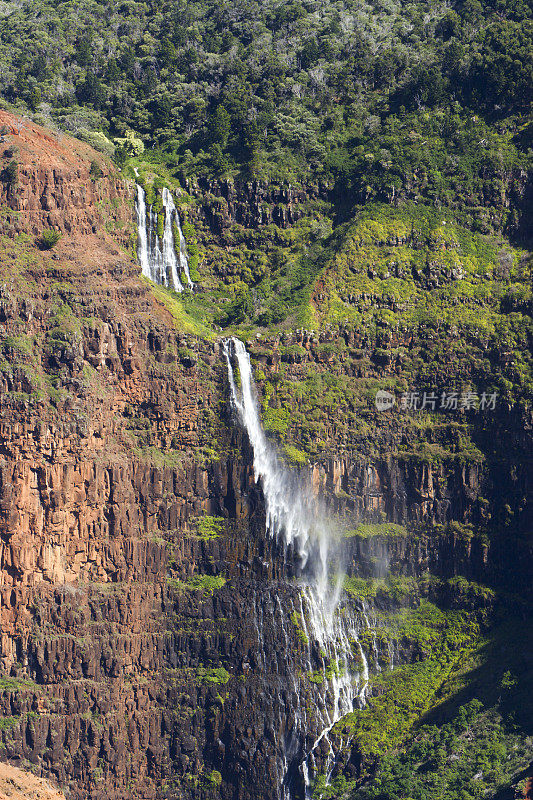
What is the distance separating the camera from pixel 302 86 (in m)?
113

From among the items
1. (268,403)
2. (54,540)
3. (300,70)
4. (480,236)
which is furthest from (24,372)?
(300,70)

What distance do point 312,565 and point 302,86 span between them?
38863 millimetres

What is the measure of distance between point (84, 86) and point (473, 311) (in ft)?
117

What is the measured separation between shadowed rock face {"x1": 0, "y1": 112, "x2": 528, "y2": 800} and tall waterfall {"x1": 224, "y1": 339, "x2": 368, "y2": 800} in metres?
0.81

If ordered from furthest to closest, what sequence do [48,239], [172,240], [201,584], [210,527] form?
1. [172,240]
2. [210,527]
3. [201,584]
4. [48,239]

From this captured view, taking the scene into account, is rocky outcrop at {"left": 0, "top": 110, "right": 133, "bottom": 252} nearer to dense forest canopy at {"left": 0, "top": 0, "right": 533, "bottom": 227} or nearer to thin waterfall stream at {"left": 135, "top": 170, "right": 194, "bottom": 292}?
thin waterfall stream at {"left": 135, "top": 170, "right": 194, "bottom": 292}

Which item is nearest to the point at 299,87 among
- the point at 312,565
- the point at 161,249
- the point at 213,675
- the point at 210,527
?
the point at 161,249

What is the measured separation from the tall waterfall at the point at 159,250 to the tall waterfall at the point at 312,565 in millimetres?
8580

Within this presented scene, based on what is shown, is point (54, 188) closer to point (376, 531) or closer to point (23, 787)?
point (376, 531)

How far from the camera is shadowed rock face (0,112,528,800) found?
278 feet

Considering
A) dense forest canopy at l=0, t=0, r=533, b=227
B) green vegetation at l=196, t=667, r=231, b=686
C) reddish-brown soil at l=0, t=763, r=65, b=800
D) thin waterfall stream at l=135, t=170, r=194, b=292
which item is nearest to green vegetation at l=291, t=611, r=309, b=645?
green vegetation at l=196, t=667, r=231, b=686

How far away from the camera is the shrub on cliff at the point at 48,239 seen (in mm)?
90000

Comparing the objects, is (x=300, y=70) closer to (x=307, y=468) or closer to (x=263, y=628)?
(x=307, y=468)

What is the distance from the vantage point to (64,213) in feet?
303
